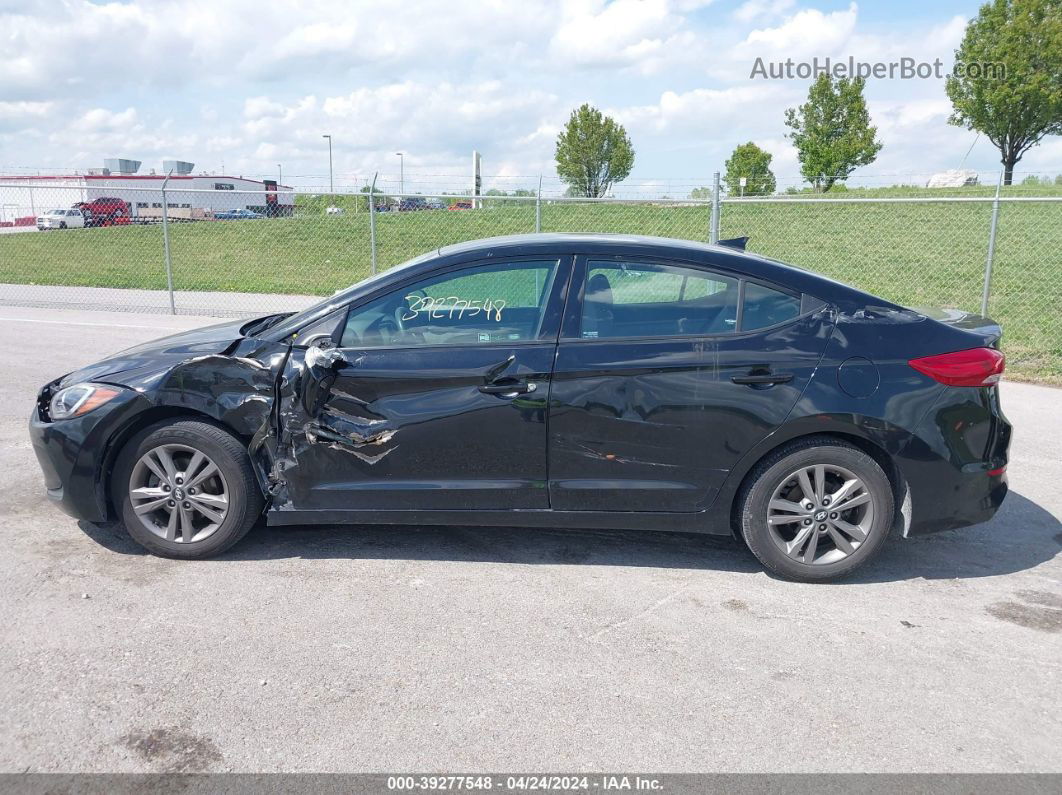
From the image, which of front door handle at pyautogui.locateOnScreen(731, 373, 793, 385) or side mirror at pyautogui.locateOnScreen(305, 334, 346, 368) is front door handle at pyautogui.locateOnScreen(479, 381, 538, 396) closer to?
side mirror at pyautogui.locateOnScreen(305, 334, 346, 368)

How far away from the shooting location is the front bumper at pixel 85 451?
13.9ft

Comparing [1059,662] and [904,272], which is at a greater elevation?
[904,272]

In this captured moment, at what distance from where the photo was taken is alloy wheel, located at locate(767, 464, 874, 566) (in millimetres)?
4180

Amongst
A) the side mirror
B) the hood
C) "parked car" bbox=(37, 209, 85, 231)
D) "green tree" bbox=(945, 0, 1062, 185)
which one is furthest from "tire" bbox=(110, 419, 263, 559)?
"parked car" bbox=(37, 209, 85, 231)

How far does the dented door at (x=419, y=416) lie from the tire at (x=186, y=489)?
0.75 ft

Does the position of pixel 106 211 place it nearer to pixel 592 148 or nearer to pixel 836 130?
pixel 592 148

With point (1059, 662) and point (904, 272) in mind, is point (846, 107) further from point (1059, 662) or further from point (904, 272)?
point (1059, 662)

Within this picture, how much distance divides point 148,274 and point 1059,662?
810 inches

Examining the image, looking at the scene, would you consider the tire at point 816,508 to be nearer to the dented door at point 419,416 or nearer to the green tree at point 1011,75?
the dented door at point 419,416

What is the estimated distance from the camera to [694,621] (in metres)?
3.84

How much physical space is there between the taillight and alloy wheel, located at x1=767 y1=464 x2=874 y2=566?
62 centimetres

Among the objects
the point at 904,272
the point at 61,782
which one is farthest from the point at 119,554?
the point at 904,272

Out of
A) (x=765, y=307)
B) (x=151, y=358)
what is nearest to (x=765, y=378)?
(x=765, y=307)

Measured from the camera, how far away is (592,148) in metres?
33.9
